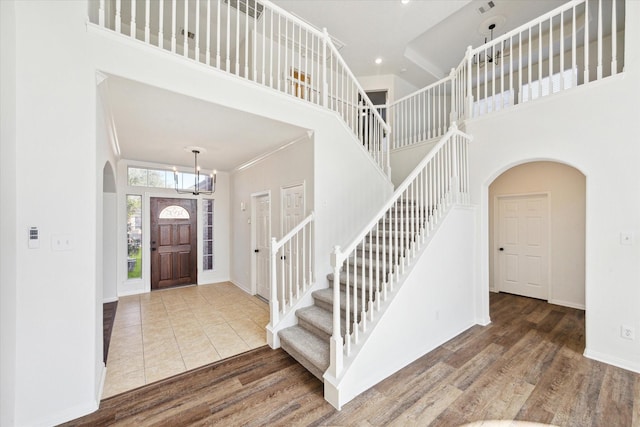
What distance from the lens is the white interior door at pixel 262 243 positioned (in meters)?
4.59

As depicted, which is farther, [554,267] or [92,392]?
[554,267]

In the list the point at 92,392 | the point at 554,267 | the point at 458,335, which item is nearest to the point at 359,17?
the point at 458,335

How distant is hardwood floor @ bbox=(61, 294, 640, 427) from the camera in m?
1.95

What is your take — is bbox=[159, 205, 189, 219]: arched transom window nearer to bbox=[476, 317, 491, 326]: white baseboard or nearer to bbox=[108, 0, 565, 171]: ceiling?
bbox=[108, 0, 565, 171]: ceiling

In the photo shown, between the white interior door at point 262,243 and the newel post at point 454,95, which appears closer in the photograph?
the newel post at point 454,95

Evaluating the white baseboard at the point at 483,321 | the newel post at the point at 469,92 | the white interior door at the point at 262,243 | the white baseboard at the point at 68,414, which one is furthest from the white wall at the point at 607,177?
the white baseboard at the point at 68,414

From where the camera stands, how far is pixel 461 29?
5008 millimetres

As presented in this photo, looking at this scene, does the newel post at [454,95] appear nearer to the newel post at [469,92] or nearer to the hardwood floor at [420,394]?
the newel post at [469,92]

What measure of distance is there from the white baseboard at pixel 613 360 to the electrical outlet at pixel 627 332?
0.23 m

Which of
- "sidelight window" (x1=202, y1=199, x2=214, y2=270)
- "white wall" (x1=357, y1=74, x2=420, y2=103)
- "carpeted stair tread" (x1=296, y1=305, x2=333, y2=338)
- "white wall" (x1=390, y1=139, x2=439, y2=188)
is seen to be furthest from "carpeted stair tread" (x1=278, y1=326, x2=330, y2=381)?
"white wall" (x1=357, y1=74, x2=420, y2=103)

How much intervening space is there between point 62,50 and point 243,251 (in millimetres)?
4032

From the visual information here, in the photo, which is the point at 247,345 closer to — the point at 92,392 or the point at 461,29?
the point at 92,392

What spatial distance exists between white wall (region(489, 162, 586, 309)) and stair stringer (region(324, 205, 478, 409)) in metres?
2.12

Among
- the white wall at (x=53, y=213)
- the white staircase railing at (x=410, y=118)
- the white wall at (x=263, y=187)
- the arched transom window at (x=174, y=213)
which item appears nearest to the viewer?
the white wall at (x=53, y=213)
